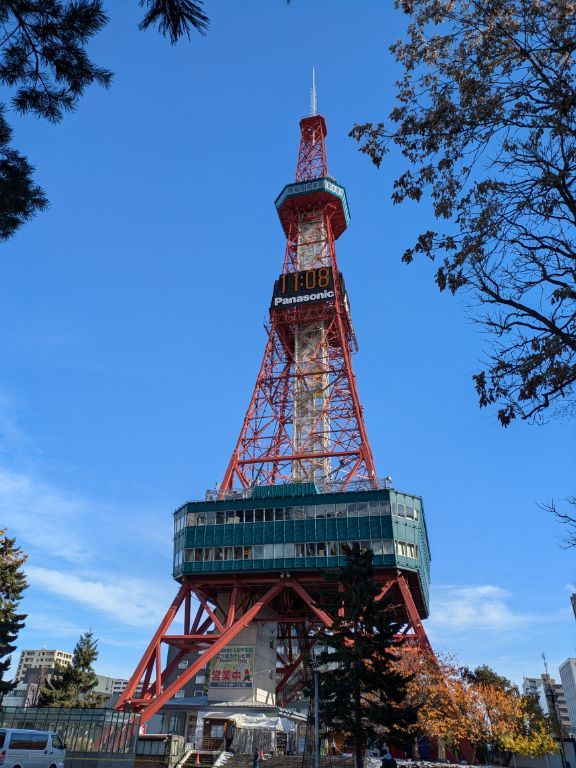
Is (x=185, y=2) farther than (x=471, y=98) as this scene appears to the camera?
No

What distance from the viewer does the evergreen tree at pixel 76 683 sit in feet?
198

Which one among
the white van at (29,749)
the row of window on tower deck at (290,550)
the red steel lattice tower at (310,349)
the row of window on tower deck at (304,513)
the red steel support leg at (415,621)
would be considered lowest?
the white van at (29,749)

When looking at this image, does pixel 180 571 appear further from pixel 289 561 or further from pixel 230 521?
pixel 289 561

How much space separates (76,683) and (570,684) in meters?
112

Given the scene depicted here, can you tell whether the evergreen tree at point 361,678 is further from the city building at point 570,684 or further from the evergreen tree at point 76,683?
the city building at point 570,684

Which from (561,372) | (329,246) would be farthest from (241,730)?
(329,246)

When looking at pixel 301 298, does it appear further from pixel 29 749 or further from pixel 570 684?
pixel 570 684

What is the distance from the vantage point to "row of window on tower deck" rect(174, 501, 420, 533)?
2159 inches

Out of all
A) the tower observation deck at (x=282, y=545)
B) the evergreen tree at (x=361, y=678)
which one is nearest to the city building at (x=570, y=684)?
the tower observation deck at (x=282, y=545)

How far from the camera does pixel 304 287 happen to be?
7656 cm

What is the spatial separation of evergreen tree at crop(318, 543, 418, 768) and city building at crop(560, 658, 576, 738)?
119615 mm

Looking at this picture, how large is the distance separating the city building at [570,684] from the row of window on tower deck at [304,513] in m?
99.0

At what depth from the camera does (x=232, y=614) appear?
53250 mm

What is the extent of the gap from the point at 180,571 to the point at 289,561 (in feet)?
34.5
